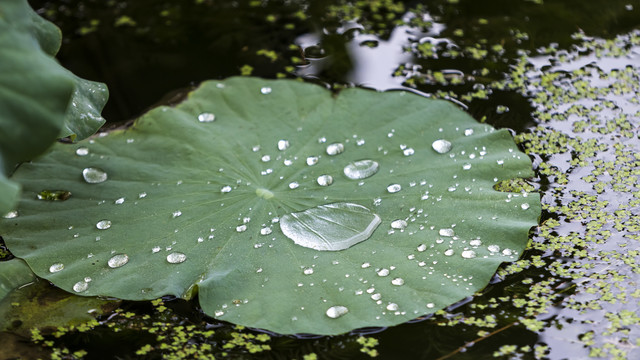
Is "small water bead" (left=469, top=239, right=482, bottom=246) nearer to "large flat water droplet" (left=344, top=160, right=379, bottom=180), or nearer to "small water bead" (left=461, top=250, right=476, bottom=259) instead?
"small water bead" (left=461, top=250, right=476, bottom=259)

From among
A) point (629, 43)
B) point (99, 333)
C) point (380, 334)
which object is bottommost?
point (99, 333)

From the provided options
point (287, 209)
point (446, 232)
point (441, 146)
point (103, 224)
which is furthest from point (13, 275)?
point (441, 146)

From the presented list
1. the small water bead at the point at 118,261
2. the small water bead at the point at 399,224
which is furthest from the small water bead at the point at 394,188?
the small water bead at the point at 118,261

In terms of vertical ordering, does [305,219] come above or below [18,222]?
above

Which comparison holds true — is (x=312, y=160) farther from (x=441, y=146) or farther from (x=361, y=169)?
(x=441, y=146)

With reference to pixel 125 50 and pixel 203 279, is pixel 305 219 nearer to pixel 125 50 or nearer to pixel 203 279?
pixel 203 279

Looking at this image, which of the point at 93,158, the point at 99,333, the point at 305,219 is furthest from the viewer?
the point at 93,158

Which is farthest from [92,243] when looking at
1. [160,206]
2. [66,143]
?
[66,143]
